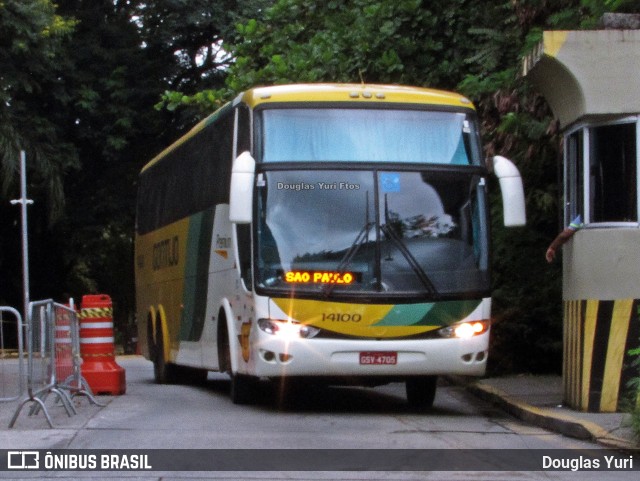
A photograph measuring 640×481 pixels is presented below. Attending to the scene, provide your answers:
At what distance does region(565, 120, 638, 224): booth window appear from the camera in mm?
13273

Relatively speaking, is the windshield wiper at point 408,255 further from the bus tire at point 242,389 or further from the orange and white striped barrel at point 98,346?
the orange and white striped barrel at point 98,346

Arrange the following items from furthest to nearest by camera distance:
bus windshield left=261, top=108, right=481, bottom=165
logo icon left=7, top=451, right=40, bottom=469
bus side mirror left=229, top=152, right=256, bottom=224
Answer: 1. bus windshield left=261, top=108, right=481, bottom=165
2. bus side mirror left=229, top=152, right=256, bottom=224
3. logo icon left=7, top=451, right=40, bottom=469

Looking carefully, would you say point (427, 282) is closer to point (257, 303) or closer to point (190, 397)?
point (257, 303)

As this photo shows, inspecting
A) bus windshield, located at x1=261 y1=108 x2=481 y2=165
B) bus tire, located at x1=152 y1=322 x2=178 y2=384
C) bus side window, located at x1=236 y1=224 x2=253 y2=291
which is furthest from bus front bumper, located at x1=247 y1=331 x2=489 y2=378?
bus tire, located at x1=152 y1=322 x2=178 y2=384

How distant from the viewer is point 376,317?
13812mm

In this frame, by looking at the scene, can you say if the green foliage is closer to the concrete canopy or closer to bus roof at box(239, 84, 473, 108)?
bus roof at box(239, 84, 473, 108)

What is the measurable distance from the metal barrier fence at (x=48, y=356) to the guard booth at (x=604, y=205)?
5.26m

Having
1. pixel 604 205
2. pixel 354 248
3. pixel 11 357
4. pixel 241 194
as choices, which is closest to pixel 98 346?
pixel 11 357

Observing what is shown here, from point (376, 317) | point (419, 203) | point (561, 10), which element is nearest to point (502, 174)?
point (419, 203)

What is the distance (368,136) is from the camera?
571 inches

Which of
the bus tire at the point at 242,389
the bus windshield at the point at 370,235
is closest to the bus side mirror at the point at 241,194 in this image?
→ the bus windshield at the point at 370,235

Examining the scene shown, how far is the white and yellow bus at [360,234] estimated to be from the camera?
45.3ft

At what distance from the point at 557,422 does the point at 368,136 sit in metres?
3.82

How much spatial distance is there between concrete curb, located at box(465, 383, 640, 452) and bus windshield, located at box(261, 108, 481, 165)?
2.74 meters
